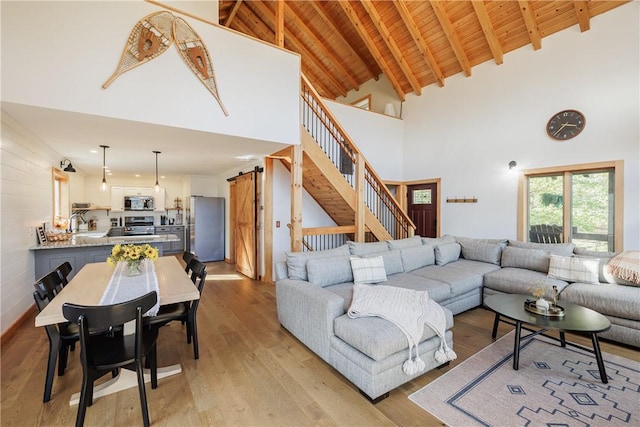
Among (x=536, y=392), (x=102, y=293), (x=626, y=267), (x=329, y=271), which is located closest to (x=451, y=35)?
(x=626, y=267)

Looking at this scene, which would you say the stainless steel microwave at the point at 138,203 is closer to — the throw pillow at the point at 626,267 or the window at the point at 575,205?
the window at the point at 575,205

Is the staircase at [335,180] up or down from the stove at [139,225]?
up

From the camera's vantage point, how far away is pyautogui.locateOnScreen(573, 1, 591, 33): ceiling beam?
418 cm

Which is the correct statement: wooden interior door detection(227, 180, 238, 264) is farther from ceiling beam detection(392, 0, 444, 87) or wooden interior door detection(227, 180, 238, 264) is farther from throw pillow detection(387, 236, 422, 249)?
ceiling beam detection(392, 0, 444, 87)

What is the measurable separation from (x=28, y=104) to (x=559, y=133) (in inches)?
273

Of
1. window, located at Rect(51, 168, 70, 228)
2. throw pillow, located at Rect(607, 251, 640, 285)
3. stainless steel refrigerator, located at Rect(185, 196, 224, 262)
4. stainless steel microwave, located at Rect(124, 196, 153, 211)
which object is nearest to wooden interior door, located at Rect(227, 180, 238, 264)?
stainless steel refrigerator, located at Rect(185, 196, 224, 262)

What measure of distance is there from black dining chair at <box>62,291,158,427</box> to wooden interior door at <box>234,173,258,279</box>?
3624 millimetres

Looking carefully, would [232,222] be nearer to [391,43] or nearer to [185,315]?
[185,315]

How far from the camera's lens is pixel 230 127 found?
3.70 m

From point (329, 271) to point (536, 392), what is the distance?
2.03 meters

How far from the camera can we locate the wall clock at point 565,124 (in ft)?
14.7

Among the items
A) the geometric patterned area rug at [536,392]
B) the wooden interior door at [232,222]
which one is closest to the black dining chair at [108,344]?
the geometric patterned area rug at [536,392]

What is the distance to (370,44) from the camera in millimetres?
6172

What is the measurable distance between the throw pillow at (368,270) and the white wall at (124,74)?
2078 millimetres
